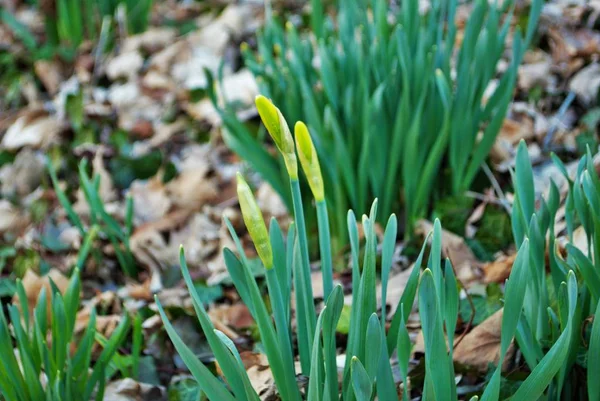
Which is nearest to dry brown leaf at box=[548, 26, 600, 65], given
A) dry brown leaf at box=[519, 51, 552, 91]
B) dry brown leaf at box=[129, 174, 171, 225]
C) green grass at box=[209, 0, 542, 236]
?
dry brown leaf at box=[519, 51, 552, 91]

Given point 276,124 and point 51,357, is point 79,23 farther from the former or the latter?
point 276,124

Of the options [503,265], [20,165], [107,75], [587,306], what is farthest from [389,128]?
[107,75]

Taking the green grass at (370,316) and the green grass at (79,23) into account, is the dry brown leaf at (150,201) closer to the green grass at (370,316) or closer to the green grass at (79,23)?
the green grass at (79,23)

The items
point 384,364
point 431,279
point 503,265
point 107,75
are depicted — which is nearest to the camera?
point 431,279

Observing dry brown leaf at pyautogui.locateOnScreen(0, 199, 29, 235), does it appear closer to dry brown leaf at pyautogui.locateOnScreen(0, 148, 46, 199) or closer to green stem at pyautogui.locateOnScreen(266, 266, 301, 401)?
dry brown leaf at pyautogui.locateOnScreen(0, 148, 46, 199)

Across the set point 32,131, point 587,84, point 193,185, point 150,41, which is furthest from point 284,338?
point 150,41

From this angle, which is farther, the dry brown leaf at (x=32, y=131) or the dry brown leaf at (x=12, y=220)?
the dry brown leaf at (x=32, y=131)

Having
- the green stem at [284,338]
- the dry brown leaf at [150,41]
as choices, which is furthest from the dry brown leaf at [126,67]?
the green stem at [284,338]

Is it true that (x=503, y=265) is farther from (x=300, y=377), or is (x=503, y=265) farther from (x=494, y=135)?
(x=300, y=377)
